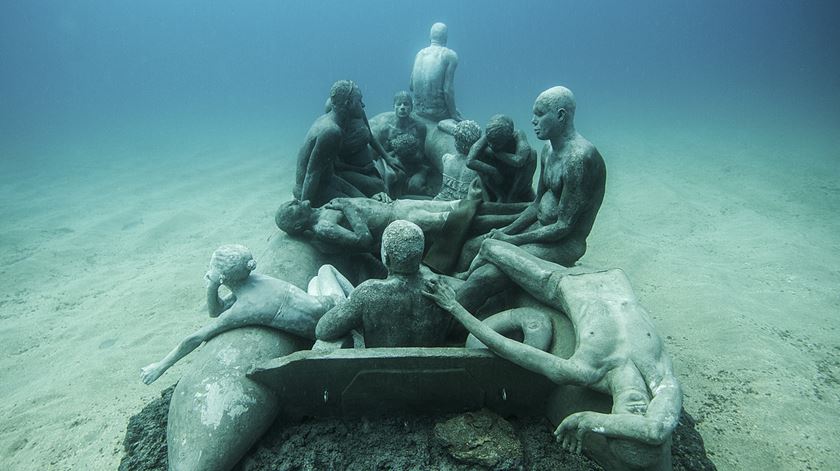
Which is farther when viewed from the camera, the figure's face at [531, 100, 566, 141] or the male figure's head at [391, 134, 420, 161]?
the male figure's head at [391, 134, 420, 161]

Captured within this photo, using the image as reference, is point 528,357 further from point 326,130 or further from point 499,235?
point 326,130

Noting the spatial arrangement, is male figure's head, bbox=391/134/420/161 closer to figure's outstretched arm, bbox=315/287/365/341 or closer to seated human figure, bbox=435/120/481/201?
A: seated human figure, bbox=435/120/481/201

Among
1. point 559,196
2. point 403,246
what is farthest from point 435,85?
point 403,246

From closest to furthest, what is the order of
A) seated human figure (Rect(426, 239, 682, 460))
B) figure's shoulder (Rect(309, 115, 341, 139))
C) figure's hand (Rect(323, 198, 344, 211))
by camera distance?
seated human figure (Rect(426, 239, 682, 460)) → figure's hand (Rect(323, 198, 344, 211)) → figure's shoulder (Rect(309, 115, 341, 139))

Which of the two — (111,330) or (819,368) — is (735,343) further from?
(111,330)

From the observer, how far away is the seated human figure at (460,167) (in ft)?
18.1

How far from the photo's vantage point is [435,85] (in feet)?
25.3

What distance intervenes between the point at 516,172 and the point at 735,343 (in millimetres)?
2716

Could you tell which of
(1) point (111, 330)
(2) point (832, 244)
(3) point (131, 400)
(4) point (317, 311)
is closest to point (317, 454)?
(4) point (317, 311)

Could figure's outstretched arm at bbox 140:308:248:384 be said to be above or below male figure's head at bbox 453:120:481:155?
below

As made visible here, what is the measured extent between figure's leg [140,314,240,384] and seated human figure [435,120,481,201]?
9.34ft

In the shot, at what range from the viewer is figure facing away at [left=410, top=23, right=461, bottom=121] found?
7.73 m

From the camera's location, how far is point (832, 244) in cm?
793

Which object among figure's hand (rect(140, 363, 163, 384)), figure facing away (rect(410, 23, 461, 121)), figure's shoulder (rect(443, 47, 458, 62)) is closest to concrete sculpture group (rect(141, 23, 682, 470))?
figure's hand (rect(140, 363, 163, 384))
